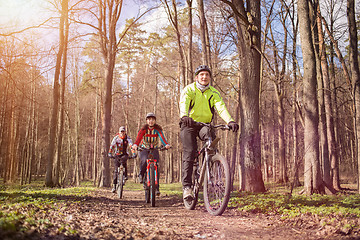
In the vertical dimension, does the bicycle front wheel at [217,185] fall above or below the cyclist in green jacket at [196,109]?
below

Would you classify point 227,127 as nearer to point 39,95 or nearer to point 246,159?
point 246,159

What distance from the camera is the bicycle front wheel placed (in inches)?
170

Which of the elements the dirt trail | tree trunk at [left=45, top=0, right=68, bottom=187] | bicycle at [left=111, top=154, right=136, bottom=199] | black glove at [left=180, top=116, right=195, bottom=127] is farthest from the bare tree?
tree trunk at [left=45, top=0, right=68, bottom=187]

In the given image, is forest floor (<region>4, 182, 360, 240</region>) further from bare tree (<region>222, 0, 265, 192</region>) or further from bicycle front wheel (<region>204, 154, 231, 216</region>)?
bare tree (<region>222, 0, 265, 192</region>)

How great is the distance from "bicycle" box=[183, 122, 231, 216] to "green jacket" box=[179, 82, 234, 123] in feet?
1.05

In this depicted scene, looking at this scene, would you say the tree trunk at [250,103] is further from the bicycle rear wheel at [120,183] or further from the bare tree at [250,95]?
the bicycle rear wheel at [120,183]

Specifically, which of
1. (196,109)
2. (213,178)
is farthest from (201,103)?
(213,178)

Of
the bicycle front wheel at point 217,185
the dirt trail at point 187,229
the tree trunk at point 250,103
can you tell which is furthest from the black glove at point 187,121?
the tree trunk at point 250,103

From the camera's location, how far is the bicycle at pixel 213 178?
14.4ft

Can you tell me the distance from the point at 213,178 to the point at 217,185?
17 centimetres

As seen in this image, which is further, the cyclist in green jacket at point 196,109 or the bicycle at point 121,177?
the bicycle at point 121,177

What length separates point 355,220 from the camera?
3373 mm

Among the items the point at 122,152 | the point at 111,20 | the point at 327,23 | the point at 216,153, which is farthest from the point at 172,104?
the point at 216,153

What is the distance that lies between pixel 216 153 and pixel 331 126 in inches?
493
